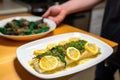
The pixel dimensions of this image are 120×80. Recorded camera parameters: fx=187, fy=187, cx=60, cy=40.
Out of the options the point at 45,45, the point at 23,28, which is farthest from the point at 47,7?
the point at 45,45

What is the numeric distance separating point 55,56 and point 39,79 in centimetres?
9

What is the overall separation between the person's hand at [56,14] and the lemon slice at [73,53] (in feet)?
1.32

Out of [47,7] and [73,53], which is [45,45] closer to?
[73,53]

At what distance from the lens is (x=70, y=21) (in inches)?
62.7

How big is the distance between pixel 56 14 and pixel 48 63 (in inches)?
21.6

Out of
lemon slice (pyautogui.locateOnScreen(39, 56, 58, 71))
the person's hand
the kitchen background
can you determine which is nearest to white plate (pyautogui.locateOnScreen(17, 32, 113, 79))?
lemon slice (pyautogui.locateOnScreen(39, 56, 58, 71))

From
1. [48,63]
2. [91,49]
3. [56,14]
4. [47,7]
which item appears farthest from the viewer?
[47,7]

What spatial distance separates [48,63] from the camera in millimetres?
578

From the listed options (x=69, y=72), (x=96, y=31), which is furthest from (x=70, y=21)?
(x=69, y=72)

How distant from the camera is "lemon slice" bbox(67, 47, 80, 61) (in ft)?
2.07

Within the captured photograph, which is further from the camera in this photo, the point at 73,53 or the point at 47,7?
the point at 47,7

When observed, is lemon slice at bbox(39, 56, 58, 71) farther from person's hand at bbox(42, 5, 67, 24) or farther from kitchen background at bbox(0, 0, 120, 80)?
kitchen background at bbox(0, 0, 120, 80)

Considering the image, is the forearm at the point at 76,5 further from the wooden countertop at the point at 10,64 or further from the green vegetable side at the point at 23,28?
the wooden countertop at the point at 10,64

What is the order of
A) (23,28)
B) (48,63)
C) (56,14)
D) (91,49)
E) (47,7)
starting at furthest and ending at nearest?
(47,7) → (56,14) → (23,28) → (91,49) → (48,63)
